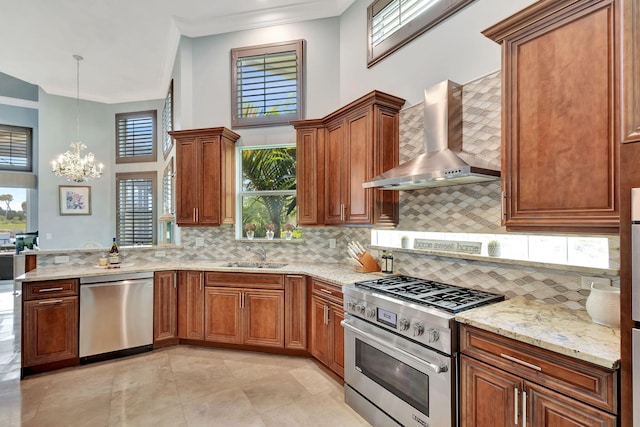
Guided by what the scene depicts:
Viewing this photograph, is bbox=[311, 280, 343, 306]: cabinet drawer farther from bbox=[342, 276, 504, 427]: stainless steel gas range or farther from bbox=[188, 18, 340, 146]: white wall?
bbox=[188, 18, 340, 146]: white wall

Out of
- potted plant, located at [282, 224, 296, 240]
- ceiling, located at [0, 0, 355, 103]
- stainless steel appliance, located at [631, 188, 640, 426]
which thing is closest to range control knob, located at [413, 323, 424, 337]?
stainless steel appliance, located at [631, 188, 640, 426]

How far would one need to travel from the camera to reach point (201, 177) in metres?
3.97

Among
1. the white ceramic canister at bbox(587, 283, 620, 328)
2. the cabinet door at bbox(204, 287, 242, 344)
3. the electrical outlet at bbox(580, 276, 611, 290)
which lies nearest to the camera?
the white ceramic canister at bbox(587, 283, 620, 328)

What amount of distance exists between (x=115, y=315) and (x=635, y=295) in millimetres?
4001

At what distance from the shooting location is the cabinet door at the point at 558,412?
1.29 metres

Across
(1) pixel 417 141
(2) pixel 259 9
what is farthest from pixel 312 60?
(1) pixel 417 141

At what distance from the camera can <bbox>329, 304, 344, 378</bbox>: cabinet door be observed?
2.82 meters

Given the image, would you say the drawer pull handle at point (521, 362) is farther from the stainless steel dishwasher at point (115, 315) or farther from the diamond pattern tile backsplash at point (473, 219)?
the stainless steel dishwasher at point (115, 315)

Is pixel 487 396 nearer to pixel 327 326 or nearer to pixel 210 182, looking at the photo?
pixel 327 326

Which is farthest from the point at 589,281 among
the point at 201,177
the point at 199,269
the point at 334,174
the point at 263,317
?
the point at 201,177

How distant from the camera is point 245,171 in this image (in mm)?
4363

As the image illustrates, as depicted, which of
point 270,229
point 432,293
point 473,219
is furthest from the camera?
point 270,229

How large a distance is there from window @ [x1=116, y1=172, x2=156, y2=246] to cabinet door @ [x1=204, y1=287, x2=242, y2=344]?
3.77m

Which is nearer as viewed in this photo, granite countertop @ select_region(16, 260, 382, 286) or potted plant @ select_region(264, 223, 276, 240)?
granite countertop @ select_region(16, 260, 382, 286)
